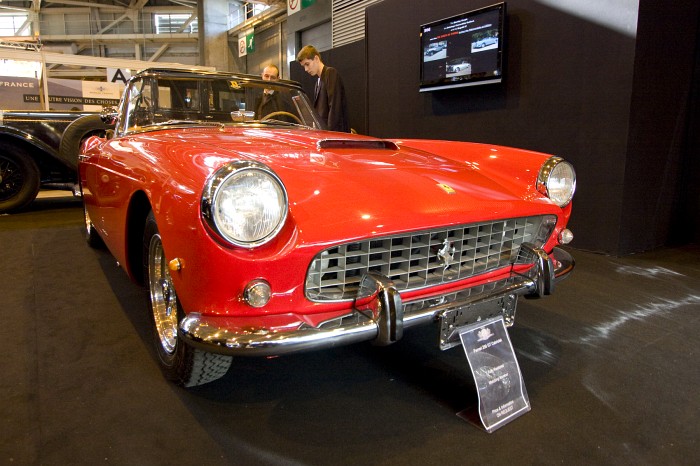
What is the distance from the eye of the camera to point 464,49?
462 centimetres

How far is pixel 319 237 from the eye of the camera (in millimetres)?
1308

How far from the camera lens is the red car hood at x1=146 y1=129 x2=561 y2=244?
4.56 ft

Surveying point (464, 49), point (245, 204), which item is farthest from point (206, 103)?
point (464, 49)

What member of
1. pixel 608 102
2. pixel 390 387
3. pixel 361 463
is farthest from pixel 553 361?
pixel 608 102

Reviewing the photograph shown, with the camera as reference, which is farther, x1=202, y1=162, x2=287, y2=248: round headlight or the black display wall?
the black display wall

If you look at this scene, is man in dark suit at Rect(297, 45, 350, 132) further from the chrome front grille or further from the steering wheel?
the chrome front grille

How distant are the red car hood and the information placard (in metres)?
0.38

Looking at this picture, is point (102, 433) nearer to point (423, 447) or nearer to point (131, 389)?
point (131, 389)

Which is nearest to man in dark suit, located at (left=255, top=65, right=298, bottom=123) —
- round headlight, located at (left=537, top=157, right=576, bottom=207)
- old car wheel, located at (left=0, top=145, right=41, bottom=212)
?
round headlight, located at (left=537, top=157, right=576, bottom=207)

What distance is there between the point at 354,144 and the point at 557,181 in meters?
0.93

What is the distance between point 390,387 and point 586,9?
3.57 meters

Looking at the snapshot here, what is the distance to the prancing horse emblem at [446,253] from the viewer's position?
1567 mm

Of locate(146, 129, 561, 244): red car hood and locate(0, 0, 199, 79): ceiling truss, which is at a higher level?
locate(0, 0, 199, 79): ceiling truss

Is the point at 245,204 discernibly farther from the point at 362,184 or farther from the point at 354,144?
the point at 354,144
